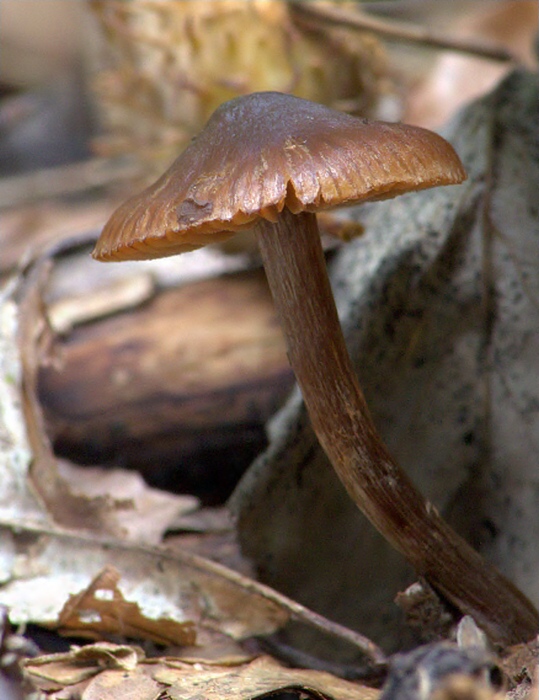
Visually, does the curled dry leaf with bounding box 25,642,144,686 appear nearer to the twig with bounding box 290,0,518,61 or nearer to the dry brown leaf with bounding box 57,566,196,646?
the dry brown leaf with bounding box 57,566,196,646

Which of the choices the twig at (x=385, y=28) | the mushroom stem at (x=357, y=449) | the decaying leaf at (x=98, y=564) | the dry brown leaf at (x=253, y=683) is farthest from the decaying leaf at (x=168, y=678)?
the twig at (x=385, y=28)

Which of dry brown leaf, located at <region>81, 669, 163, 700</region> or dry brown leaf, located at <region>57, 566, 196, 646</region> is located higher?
dry brown leaf, located at <region>57, 566, 196, 646</region>

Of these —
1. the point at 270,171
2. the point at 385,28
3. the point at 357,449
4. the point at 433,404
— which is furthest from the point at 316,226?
the point at 385,28

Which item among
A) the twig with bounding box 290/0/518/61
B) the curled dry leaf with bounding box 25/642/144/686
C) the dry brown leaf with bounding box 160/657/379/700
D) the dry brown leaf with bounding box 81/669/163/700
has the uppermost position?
the twig with bounding box 290/0/518/61

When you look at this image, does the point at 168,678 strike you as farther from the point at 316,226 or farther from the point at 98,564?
the point at 316,226

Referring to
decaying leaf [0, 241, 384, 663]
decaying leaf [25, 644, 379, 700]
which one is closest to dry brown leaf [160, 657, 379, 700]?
decaying leaf [25, 644, 379, 700]

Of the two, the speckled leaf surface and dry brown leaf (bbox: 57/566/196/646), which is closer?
dry brown leaf (bbox: 57/566/196/646)

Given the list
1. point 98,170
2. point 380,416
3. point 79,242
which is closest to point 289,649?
point 380,416

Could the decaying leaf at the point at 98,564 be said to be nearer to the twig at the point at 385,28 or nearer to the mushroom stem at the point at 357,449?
the mushroom stem at the point at 357,449
